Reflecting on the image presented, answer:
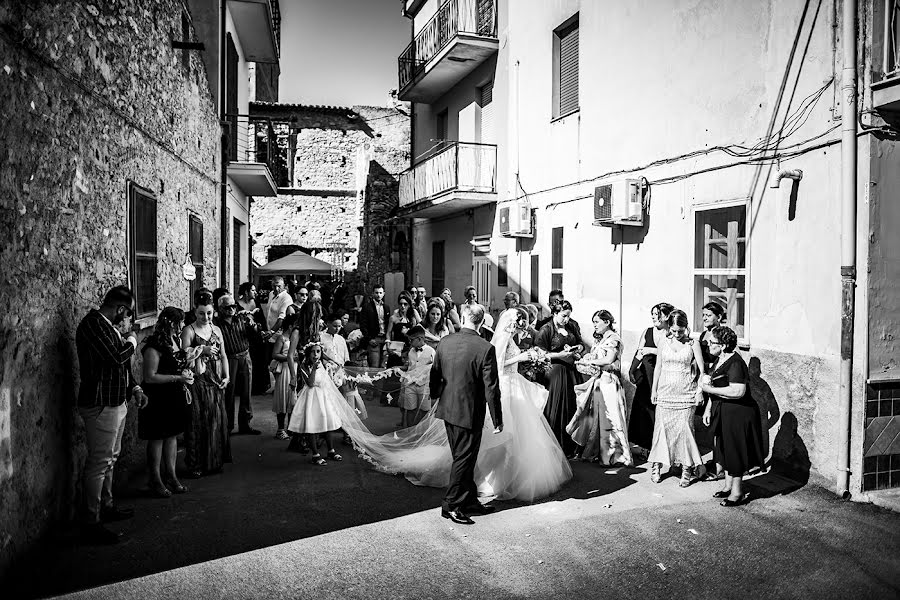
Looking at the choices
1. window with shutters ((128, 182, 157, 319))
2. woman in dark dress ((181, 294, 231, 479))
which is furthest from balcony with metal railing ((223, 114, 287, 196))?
woman in dark dress ((181, 294, 231, 479))

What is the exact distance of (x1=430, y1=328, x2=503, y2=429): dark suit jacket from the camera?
19.0 ft

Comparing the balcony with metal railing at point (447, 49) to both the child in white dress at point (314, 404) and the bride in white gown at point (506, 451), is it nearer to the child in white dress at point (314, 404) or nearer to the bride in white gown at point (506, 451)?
the bride in white gown at point (506, 451)

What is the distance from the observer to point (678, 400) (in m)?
6.88

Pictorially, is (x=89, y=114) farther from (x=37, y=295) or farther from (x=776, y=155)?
(x=776, y=155)

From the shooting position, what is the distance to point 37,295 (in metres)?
4.83

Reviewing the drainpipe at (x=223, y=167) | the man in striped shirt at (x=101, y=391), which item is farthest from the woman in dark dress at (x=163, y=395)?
the drainpipe at (x=223, y=167)

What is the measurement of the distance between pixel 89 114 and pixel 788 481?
7.95 metres

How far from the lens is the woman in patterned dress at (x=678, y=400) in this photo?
683 centimetres

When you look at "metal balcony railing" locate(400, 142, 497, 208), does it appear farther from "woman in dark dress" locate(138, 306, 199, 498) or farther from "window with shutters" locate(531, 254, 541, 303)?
"woman in dark dress" locate(138, 306, 199, 498)

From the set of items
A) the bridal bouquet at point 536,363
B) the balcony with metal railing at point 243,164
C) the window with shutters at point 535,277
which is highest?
the balcony with metal railing at point 243,164

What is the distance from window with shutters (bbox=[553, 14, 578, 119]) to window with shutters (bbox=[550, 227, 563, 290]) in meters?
2.32

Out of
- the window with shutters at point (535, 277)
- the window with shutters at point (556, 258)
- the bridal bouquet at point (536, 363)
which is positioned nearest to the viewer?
the bridal bouquet at point (536, 363)

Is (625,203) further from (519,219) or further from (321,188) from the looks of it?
(321,188)

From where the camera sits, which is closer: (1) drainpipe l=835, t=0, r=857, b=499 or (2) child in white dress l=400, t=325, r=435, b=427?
(1) drainpipe l=835, t=0, r=857, b=499
